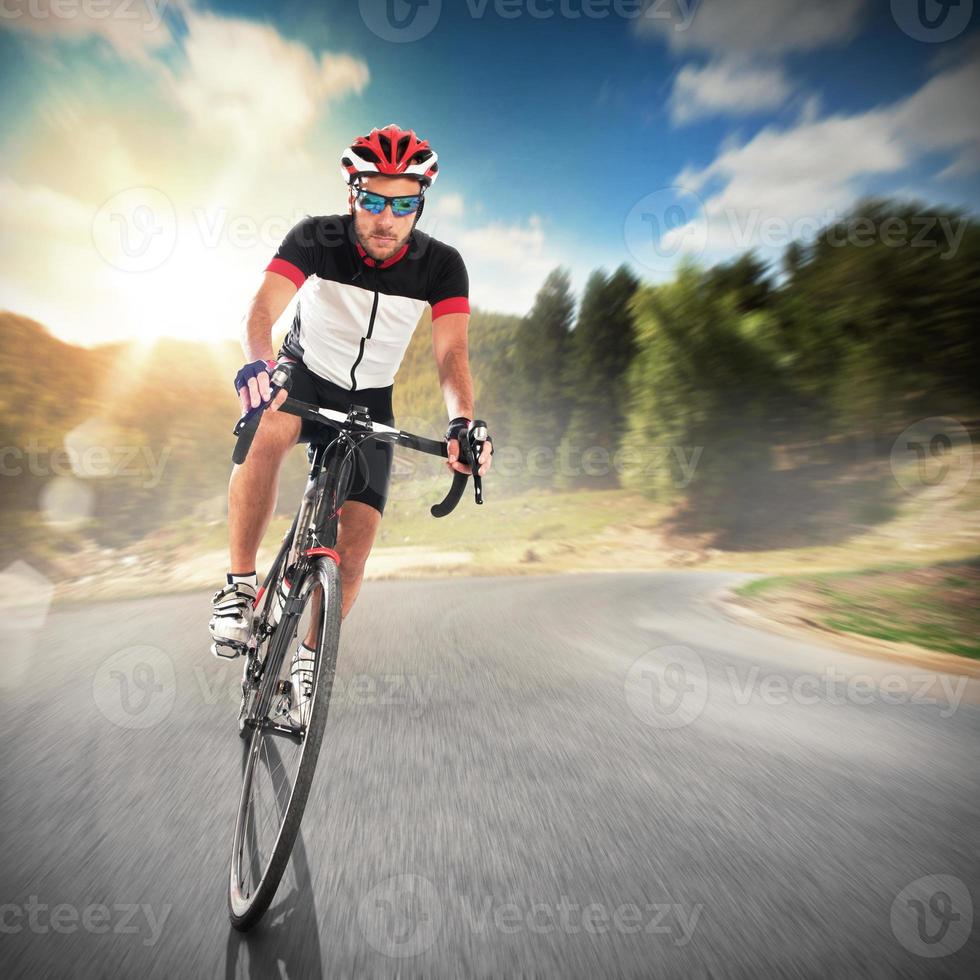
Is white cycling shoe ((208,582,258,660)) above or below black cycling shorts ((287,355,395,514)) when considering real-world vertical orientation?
below

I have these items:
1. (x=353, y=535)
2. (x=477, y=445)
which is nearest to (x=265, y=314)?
(x=353, y=535)

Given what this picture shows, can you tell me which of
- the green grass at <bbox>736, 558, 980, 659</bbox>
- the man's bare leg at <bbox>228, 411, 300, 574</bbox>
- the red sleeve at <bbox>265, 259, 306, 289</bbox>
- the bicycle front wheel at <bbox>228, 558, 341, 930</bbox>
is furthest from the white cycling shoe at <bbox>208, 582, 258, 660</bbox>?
the green grass at <bbox>736, 558, 980, 659</bbox>

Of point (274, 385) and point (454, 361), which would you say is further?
point (454, 361)

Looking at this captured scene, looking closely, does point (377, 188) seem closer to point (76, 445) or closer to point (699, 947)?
point (699, 947)

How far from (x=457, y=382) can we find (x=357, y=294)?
722 millimetres

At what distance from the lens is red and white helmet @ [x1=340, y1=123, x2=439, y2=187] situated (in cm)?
314

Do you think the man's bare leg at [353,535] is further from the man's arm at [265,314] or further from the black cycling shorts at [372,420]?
the man's arm at [265,314]

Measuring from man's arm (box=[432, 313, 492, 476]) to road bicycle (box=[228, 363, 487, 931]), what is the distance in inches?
24.9

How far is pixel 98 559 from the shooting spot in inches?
638

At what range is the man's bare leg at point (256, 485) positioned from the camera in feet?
10.8

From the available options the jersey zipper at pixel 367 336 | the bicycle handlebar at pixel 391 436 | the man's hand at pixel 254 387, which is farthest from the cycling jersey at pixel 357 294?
the man's hand at pixel 254 387

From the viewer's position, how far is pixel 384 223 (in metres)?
3.30

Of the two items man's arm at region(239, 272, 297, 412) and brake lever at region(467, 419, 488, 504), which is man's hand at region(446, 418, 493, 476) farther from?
man's arm at region(239, 272, 297, 412)

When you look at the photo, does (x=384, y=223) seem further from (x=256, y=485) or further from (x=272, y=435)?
(x=256, y=485)
